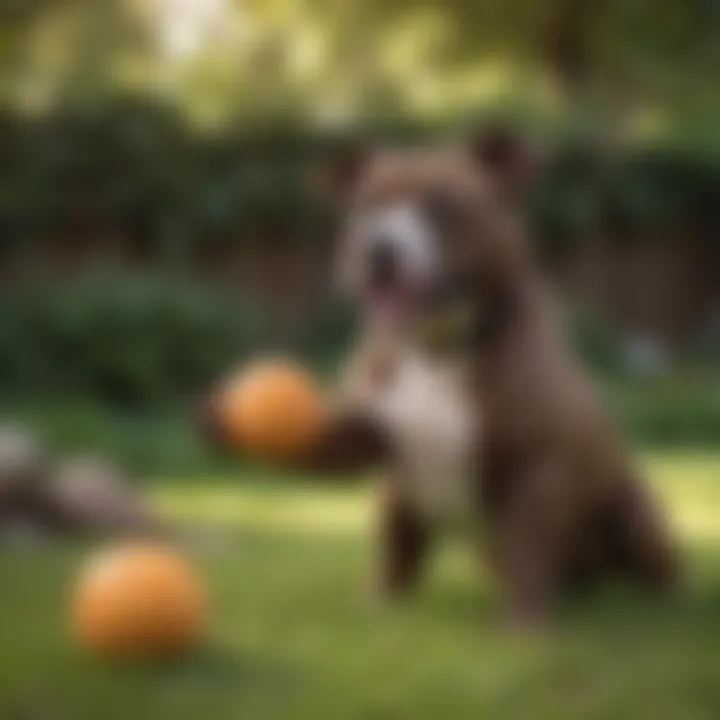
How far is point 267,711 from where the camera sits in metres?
1.68

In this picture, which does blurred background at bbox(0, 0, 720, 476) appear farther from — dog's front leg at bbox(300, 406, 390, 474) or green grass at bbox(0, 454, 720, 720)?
green grass at bbox(0, 454, 720, 720)

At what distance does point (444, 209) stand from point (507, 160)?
0.15 m

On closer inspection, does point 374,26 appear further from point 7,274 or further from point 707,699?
point 7,274

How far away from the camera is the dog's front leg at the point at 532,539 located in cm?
200

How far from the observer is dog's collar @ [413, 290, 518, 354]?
2031 mm

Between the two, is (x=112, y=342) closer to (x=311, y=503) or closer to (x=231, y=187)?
(x=231, y=187)

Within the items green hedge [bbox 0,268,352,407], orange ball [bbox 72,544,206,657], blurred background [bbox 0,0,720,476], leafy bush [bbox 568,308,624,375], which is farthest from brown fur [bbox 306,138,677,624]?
leafy bush [bbox 568,308,624,375]

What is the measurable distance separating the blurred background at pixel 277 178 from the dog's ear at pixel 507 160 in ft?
0.37

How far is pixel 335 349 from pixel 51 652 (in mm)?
3766

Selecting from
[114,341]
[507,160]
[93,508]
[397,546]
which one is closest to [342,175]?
[507,160]

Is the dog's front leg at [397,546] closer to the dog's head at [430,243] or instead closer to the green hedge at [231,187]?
the dog's head at [430,243]

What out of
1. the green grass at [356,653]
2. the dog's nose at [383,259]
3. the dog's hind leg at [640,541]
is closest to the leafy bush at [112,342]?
the green grass at [356,653]

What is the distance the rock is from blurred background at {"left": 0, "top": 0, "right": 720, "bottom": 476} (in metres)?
0.55

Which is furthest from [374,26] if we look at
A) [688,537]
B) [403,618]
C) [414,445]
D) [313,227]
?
[313,227]
